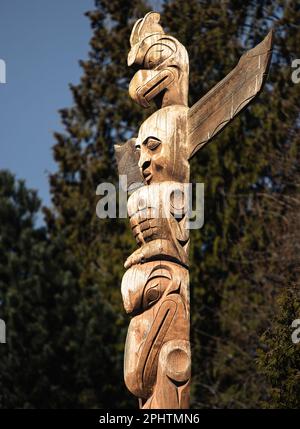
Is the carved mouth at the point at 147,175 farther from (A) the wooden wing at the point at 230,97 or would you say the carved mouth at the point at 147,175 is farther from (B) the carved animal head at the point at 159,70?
(B) the carved animal head at the point at 159,70

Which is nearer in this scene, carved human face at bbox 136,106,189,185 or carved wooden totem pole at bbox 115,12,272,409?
carved wooden totem pole at bbox 115,12,272,409

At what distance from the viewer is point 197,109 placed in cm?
793

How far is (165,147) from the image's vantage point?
26.1ft

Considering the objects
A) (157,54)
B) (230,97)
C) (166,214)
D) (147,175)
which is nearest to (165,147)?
(147,175)

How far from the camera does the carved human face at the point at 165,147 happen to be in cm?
793

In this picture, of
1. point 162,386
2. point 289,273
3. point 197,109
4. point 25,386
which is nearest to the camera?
point 162,386

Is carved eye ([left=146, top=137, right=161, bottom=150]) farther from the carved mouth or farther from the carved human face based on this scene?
the carved mouth

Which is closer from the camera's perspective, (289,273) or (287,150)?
(289,273)

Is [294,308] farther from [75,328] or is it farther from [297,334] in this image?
[75,328]

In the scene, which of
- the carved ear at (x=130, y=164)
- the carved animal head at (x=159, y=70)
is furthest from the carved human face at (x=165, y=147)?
the carved ear at (x=130, y=164)

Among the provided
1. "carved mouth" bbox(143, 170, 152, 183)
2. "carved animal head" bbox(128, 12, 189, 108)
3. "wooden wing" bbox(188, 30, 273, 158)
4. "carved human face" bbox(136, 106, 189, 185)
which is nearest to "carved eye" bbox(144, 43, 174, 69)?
"carved animal head" bbox(128, 12, 189, 108)

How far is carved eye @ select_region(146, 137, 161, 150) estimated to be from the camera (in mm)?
8039

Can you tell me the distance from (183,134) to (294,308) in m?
1.96

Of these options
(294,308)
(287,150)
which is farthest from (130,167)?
(287,150)
